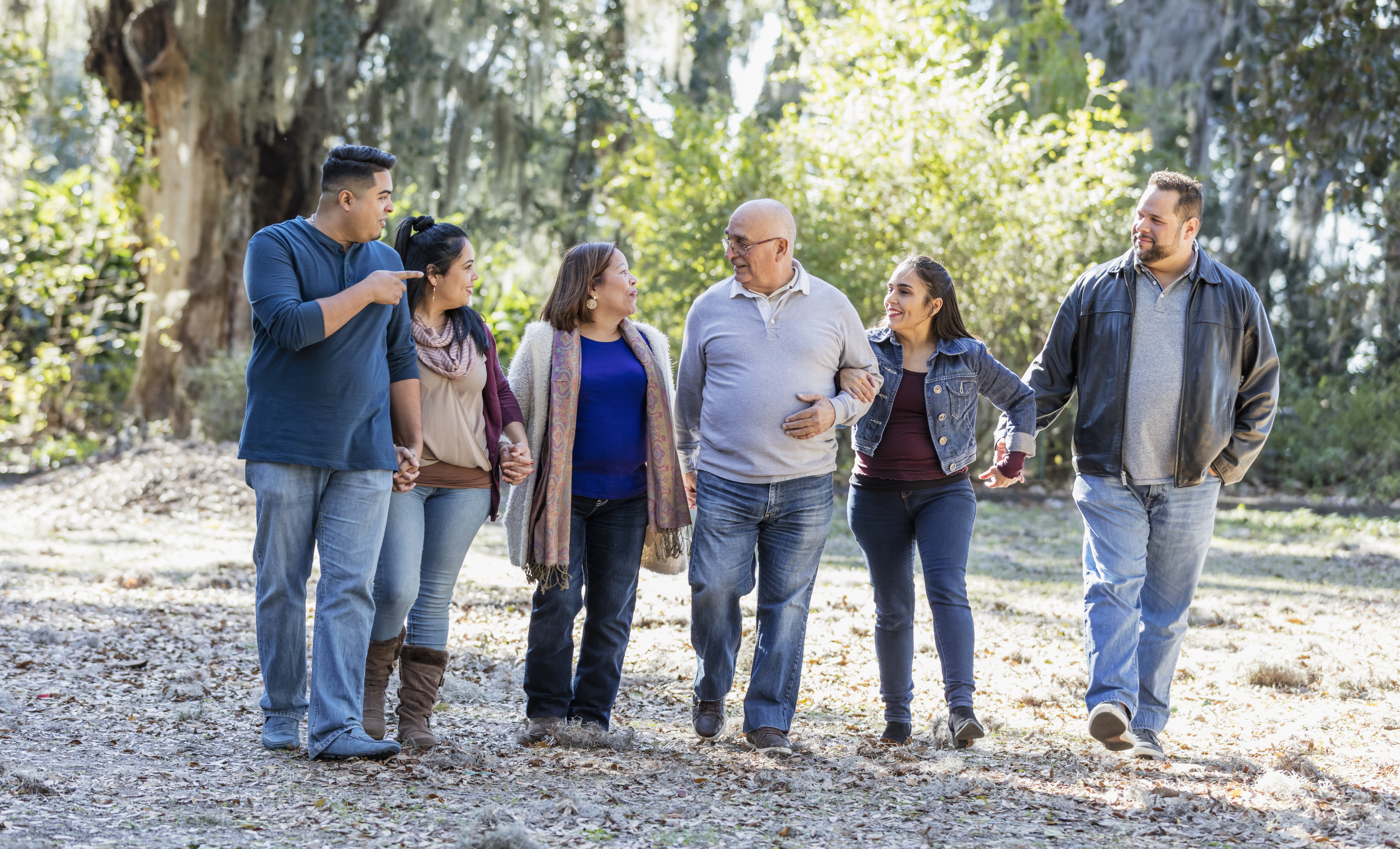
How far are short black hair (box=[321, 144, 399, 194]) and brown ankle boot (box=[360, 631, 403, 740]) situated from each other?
1.41 m

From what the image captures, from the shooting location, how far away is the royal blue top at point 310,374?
370 centimetres

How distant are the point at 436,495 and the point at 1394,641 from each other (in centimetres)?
495

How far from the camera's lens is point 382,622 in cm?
405

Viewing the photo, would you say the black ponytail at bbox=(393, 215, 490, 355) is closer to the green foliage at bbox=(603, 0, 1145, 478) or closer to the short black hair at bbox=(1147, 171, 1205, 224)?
the short black hair at bbox=(1147, 171, 1205, 224)

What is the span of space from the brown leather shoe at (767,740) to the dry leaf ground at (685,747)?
0.06m

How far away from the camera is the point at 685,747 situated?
4.27m

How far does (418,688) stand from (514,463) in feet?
2.59

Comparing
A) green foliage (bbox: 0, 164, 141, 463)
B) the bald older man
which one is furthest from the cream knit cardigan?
green foliage (bbox: 0, 164, 141, 463)

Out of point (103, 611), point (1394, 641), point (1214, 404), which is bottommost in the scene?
point (103, 611)

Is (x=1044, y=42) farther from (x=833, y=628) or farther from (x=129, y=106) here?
(x=833, y=628)

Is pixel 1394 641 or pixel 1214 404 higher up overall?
pixel 1214 404

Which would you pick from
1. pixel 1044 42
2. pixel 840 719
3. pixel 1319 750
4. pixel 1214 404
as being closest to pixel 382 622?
pixel 840 719

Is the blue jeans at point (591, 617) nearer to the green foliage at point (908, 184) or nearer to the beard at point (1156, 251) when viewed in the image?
the beard at point (1156, 251)

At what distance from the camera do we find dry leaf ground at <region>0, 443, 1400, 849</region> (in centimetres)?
331
